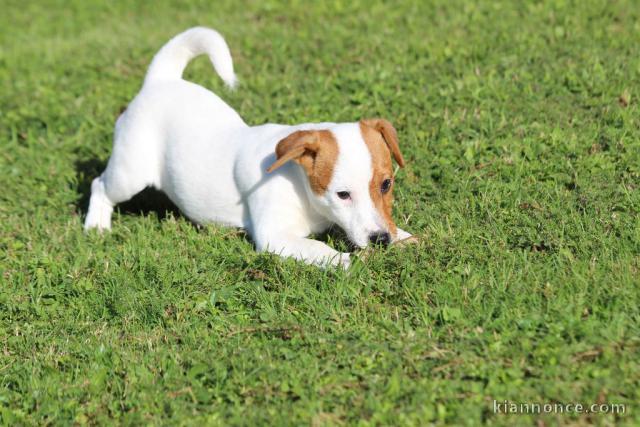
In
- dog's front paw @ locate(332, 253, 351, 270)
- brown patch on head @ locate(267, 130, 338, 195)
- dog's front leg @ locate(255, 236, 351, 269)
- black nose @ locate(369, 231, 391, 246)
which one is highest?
brown patch on head @ locate(267, 130, 338, 195)

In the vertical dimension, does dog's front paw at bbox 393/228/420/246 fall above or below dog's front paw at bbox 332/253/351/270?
above

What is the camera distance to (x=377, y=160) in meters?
5.03

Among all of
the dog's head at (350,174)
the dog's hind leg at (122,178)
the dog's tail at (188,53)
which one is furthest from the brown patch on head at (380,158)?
the dog's hind leg at (122,178)

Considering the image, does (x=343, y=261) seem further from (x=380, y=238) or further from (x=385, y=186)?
(x=385, y=186)

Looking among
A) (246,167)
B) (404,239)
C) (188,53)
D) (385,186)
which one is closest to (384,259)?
(404,239)

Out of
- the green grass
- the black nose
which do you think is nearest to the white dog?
the black nose

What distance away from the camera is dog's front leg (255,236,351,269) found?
497 cm

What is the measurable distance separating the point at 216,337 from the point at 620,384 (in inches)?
82.7

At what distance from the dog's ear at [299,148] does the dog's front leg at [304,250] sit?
46 centimetres

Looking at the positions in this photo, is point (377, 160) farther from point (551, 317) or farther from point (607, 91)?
point (607, 91)

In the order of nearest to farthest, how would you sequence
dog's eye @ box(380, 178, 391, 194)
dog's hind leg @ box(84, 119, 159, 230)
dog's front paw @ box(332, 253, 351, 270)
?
dog's front paw @ box(332, 253, 351, 270) → dog's eye @ box(380, 178, 391, 194) → dog's hind leg @ box(84, 119, 159, 230)

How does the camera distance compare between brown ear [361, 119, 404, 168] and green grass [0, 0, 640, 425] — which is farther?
brown ear [361, 119, 404, 168]

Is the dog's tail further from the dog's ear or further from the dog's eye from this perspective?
the dog's eye

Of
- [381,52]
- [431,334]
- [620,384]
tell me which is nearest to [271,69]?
[381,52]
